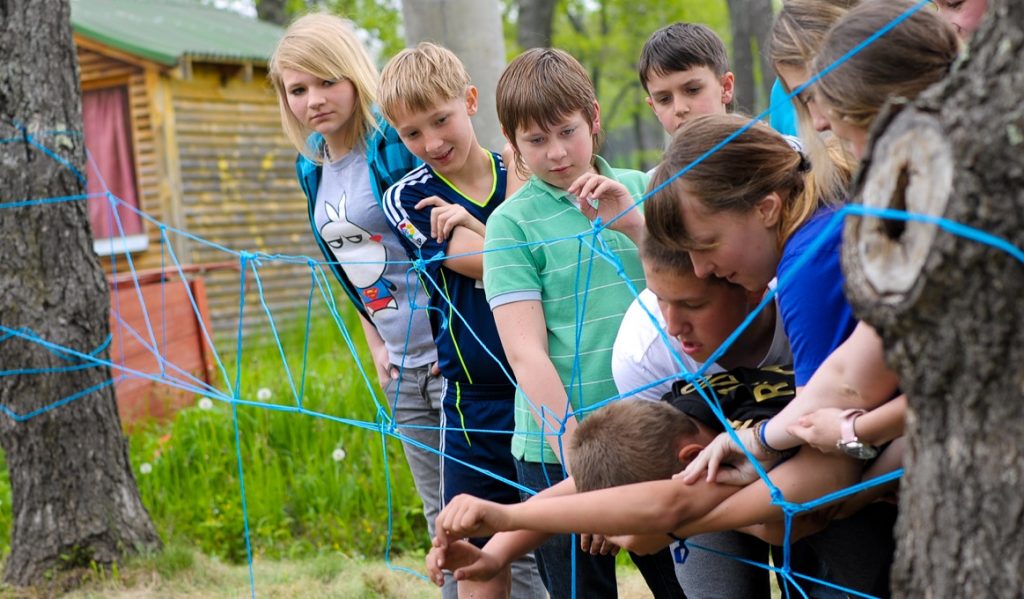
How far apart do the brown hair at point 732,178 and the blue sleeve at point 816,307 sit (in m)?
0.14

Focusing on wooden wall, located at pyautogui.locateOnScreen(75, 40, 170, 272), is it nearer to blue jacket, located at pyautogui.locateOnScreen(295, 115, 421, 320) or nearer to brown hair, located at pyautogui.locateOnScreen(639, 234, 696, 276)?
blue jacket, located at pyautogui.locateOnScreen(295, 115, 421, 320)

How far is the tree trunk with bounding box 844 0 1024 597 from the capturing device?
1126 millimetres

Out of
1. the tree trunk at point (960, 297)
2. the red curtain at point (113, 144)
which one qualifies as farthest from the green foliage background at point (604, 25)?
the tree trunk at point (960, 297)

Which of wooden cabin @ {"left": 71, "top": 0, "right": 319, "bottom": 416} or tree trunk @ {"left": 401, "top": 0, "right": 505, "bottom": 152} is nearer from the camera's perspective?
tree trunk @ {"left": 401, "top": 0, "right": 505, "bottom": 152}

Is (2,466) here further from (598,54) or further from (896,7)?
(598,54)

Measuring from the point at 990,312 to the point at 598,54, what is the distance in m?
21.5

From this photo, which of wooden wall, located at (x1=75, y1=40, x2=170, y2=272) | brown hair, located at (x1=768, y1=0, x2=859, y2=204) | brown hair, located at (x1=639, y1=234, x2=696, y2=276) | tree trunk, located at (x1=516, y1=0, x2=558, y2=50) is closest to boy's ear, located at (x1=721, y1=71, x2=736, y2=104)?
brown hair, located at (x1=768, y1=0, x2=859, y2=204)

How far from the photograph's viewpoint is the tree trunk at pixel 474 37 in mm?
4520

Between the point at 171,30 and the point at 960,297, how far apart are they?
34.0 feet

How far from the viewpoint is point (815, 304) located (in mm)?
1619

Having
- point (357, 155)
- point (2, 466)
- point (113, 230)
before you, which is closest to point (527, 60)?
point (357, 155)

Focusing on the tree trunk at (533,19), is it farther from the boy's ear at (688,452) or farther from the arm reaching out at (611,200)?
the boy's ear at (688,452)

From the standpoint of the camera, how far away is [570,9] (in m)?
24.4

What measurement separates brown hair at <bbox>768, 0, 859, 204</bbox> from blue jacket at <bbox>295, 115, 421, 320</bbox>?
3.48ft
